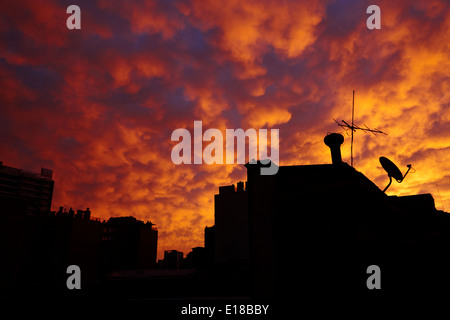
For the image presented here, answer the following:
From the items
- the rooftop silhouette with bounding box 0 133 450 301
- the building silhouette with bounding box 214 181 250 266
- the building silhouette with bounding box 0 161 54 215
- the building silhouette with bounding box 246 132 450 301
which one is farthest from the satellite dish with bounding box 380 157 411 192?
the building silhouette with bounding box 0 161 54 215

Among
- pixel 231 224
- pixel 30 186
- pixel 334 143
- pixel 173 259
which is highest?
pixel 30 186

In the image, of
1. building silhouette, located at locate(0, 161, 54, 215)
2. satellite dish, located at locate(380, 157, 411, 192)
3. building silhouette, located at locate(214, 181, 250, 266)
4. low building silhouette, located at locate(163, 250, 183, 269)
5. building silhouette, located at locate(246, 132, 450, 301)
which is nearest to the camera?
building silhouette, located at locate(246, 132, 450, 301)

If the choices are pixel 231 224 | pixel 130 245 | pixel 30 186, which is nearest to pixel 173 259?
pixel 130 245

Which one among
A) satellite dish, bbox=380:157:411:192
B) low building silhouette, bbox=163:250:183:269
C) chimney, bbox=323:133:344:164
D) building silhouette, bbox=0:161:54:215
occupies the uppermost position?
building silhouette, bbox=0:161:54:215

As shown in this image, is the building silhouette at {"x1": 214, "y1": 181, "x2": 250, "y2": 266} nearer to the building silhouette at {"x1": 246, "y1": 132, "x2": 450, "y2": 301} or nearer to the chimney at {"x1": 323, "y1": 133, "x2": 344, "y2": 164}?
the chimney at {"x1": 323, "y1": 133, "x2": 344, "y2": 164}

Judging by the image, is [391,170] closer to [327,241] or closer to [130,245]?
[327,241]

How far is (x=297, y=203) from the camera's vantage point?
9938 mm

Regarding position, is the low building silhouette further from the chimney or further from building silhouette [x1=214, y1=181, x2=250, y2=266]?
the chimney

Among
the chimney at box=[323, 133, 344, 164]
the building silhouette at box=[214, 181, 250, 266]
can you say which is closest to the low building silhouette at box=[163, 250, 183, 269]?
the building silhouette at box=[214, 181, 250, 266]

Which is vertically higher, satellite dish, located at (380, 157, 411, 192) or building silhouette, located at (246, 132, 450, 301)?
satellite dish, located at (380, 157, 411, 192)

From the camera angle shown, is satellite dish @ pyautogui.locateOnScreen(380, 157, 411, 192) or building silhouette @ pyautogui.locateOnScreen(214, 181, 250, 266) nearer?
satellite dish @ pyautogui.locateOnScreen(380, 157, 411, 192)

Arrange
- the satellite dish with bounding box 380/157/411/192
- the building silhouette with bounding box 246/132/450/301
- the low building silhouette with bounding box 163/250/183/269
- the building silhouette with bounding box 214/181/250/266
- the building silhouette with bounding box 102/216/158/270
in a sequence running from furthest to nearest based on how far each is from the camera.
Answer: the low building silhouette with bounding box 163/250/183/269 → the building silhouette with bounding box 102/216/158/270 → the building silhouette with bounding box 214/181/250/266 → the satellite dish with bounding box 380/157/411/192 → the building silhouette with bounding box 246/132/450/301
